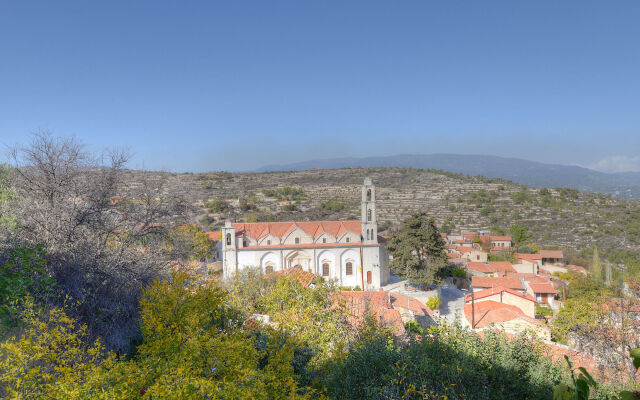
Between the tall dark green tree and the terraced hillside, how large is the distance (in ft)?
78.5

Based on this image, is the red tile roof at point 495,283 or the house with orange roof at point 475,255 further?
the house with orange roof at point 475,255

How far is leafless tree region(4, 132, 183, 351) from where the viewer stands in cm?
737

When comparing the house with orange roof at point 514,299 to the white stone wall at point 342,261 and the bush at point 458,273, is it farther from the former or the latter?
the bush at point 458,273

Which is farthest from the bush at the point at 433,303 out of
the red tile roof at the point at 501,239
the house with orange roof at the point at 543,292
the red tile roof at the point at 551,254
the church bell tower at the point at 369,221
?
the red tile roof at the point at 501,239

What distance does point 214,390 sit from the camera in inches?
150

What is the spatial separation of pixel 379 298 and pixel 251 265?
13.4 meters

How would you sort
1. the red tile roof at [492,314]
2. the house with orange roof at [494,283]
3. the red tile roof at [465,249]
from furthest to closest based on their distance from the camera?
the red tile roof at [465,249], the house with orange roof at [494,283], the red tile roof at [492,314]

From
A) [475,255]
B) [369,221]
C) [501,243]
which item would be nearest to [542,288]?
[369,221]

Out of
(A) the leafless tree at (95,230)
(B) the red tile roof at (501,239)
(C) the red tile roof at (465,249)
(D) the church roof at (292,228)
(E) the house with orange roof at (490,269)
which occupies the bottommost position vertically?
(E) the house with orange roof at (490,269)

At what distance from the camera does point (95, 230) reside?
9.27 meters

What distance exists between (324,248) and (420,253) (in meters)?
7.68

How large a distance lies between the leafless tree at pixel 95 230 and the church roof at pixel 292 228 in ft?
55.0

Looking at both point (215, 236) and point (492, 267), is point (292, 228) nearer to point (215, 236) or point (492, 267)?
point (215, 236)

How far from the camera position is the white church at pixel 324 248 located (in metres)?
29.1
